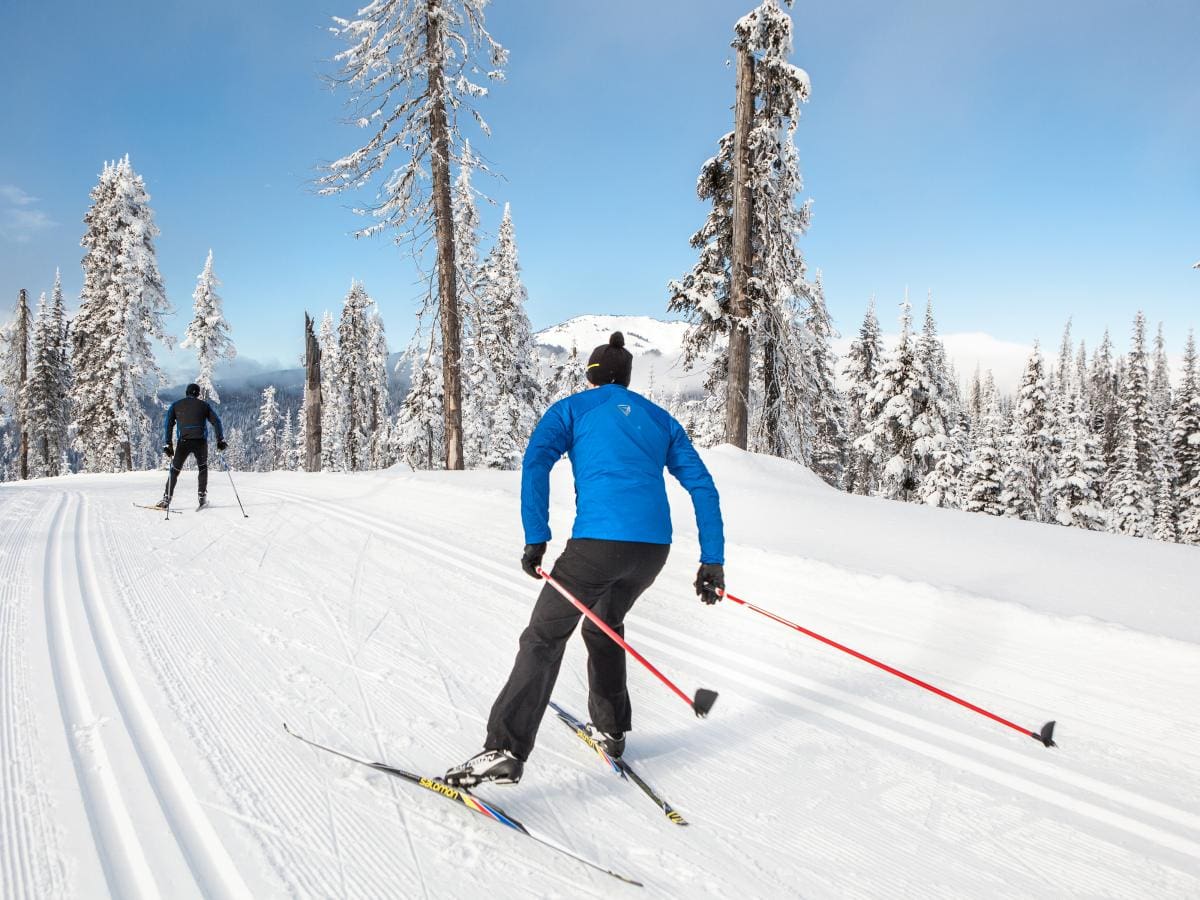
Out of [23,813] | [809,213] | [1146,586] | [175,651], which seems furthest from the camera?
[809,213]

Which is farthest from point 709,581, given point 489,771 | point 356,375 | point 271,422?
point 271,422

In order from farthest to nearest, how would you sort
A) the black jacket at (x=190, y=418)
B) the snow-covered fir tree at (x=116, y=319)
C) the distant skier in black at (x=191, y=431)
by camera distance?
1. the snow-covered fir tree at (x=116, y=319)
2. the black jacket at (x=190, y=418)
3. the distant skier in black at (x=191, y=431)

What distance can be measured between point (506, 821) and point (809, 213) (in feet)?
50.6

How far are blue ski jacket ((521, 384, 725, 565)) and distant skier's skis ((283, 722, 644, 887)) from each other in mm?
1217

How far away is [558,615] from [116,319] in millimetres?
34305

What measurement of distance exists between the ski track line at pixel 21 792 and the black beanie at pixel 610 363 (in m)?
3.06

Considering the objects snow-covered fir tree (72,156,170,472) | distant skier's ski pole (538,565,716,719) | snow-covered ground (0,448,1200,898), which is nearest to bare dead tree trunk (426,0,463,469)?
snow-covered ground (0,448,1200,898)

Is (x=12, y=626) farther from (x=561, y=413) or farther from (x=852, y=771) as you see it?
(x=852, y=771)

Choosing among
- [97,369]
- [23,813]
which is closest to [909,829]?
[23,813]

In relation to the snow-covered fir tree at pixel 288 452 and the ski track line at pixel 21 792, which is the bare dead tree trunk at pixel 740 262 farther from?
the snow-covered fir tree at pixel 288 452

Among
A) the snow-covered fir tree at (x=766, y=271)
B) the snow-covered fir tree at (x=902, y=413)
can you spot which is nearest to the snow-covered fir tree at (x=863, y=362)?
the snow-covered fir tree at (x=902, y=413)

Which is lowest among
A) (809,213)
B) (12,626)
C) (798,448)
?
(12,626)

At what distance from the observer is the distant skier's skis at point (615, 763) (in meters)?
2.96

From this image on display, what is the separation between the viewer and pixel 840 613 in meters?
5.85
